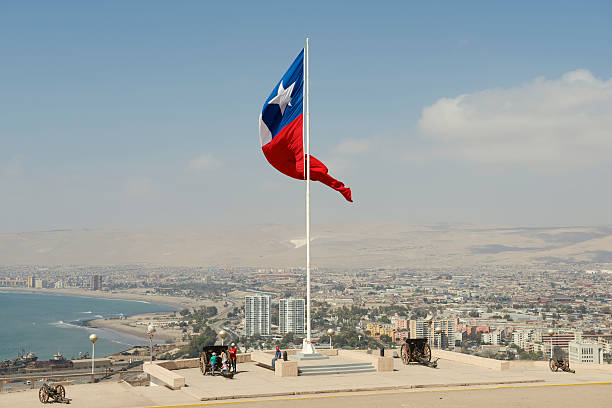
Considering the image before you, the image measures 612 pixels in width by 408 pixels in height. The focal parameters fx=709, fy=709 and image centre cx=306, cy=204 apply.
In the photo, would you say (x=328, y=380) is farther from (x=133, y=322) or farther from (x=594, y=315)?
(x=133, y=322)

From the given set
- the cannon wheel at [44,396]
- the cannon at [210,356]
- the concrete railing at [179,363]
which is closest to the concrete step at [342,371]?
the cannon at [210,356]

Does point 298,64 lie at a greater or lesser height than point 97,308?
greater

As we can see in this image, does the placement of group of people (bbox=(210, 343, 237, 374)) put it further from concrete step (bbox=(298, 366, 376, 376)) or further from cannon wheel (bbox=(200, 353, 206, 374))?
concrete step (bbox=(298, 366, 376, 376))

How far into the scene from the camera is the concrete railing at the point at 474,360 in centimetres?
2488

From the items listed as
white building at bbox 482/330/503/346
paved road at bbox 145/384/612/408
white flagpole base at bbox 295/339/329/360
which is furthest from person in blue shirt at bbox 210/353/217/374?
white building at bbox 482/330/503/346

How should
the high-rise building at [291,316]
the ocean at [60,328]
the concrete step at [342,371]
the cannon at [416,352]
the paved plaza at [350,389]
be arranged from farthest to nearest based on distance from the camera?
the ocean at [60,328]
the high-rise building at [291,316]
the cannon at [416,352]
the concrete step at [342,371]
the paved plaza at [350,389]

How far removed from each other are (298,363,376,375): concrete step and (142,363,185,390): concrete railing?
4.19 metres

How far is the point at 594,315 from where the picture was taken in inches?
4530

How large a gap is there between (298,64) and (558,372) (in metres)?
14.7

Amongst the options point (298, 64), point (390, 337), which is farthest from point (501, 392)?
point (390, 337)

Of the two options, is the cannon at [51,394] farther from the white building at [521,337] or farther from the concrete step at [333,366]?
the white building at [521,337]

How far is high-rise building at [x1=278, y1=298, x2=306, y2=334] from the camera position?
8106cm

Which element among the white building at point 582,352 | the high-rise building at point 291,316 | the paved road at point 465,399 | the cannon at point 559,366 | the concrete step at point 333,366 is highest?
the concrete step at point 333,366

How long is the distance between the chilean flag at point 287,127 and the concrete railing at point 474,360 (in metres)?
7.22
